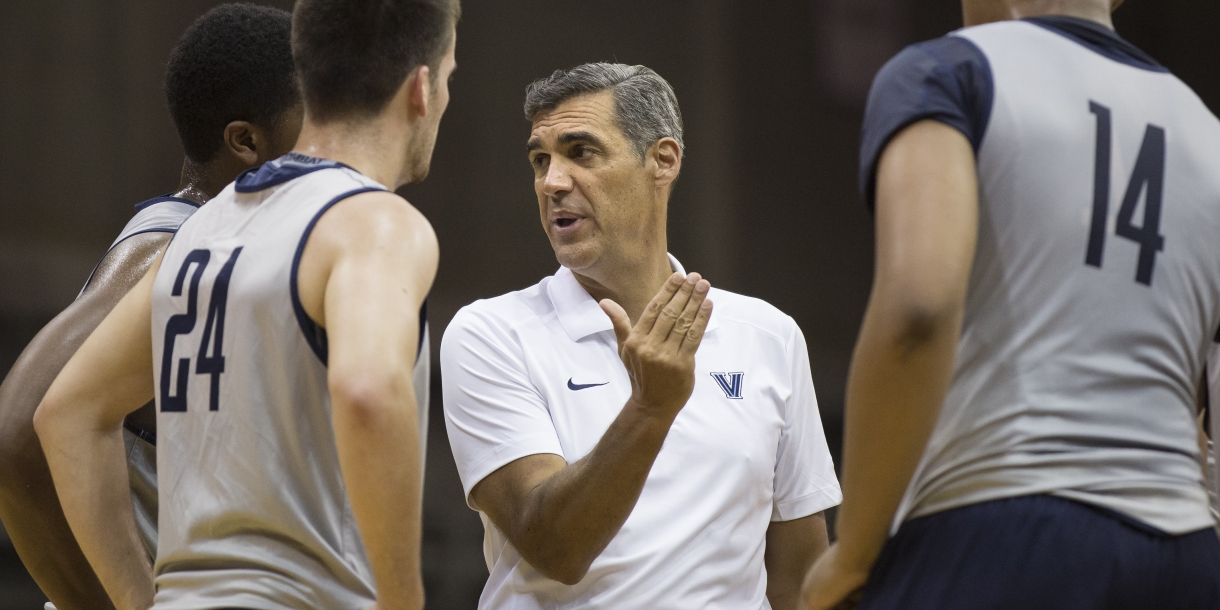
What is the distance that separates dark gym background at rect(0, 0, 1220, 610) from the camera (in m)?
4.25

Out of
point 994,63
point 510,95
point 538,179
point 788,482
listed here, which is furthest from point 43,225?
point 994,63

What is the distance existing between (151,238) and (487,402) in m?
0.65

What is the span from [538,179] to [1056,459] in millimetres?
1463

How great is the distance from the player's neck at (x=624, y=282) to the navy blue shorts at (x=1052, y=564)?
1.22 m

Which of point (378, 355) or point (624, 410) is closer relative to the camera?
point (378, 355)

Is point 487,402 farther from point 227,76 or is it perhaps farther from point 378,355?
point 378,355

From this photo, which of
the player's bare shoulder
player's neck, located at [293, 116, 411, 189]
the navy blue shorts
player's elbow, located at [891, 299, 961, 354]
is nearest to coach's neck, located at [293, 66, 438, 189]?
player's neck, located at [293, 116, 411, 189]

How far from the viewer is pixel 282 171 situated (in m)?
1.43

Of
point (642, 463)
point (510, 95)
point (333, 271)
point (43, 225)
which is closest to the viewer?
point (333, 271)

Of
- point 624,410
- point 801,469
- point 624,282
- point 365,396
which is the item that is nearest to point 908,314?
point 365,396

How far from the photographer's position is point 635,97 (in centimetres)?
246

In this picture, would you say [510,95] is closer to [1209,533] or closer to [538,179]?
[538,179]

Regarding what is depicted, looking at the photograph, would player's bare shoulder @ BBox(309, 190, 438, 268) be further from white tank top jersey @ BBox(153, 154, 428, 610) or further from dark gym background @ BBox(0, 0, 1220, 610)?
dark gym background @ BBox(0, 0, 1220, 610)

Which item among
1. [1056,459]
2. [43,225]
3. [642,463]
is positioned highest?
[1056,459]
